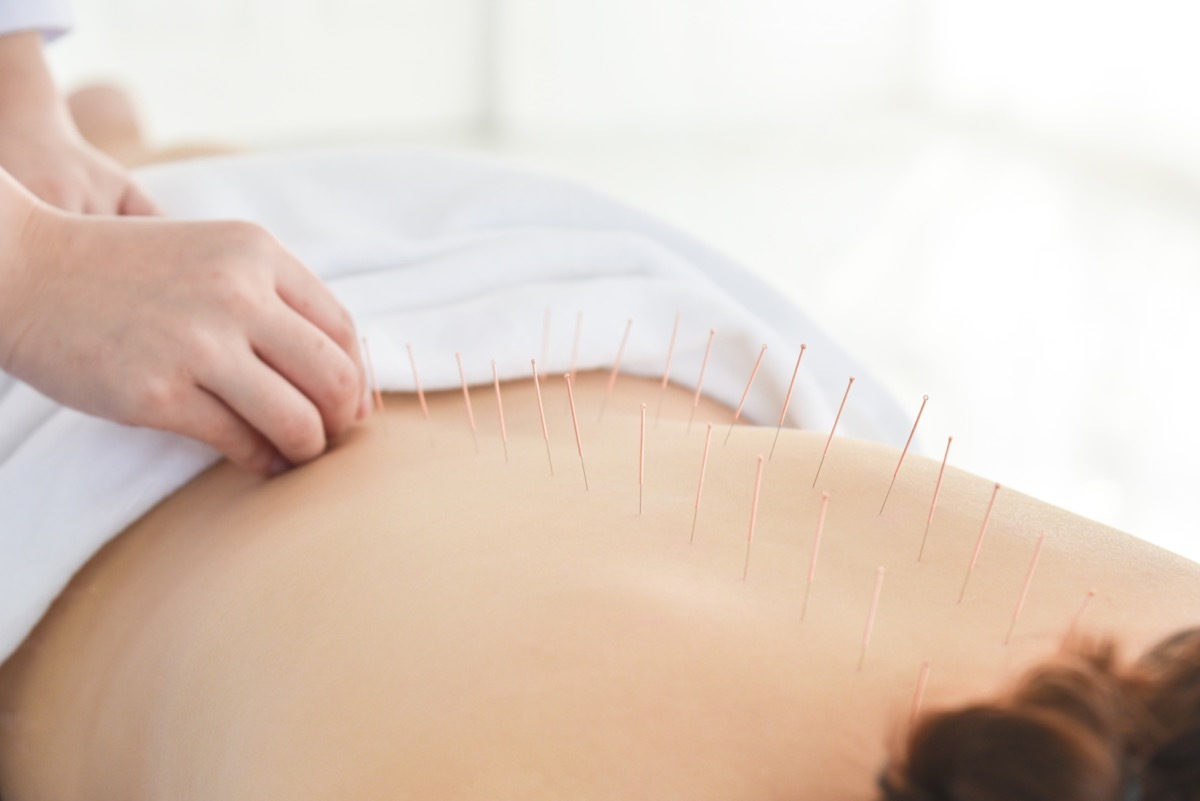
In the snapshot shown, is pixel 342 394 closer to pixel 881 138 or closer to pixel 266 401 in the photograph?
pixel 266 401

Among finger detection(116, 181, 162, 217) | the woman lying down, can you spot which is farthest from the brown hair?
finger detection(116, 181, 162, 217)

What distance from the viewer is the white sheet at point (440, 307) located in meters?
1.03

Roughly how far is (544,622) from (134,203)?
0.90m

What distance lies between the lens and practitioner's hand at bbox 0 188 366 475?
93cm

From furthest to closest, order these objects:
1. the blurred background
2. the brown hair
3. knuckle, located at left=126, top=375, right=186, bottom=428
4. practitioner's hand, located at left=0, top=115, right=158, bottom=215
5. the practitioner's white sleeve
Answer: the blurred background → the practitioner's white sleeve → practitioner's hand, located at left=0, top=115, right=158, bottom=215 → knuckle, located at left=126, top=375, right=186, bottom=428 → the brown hair

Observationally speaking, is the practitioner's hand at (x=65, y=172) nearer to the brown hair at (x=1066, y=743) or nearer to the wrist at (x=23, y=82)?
the wrist at (x=23, y=82)

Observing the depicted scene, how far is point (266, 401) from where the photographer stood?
96 centimetres

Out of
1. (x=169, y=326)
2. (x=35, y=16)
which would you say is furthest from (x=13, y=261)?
(x=35, y=16)

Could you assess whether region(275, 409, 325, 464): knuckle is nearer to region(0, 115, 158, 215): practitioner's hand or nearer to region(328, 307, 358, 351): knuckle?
region(328, 307, 358, 351): knuckle

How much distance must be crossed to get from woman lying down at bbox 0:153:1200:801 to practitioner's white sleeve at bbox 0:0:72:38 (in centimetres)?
63

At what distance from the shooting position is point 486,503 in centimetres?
88

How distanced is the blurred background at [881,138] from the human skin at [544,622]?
1.29 m

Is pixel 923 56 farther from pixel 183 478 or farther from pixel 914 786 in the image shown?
pixel 914 786

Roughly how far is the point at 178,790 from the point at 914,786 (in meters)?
0.55
